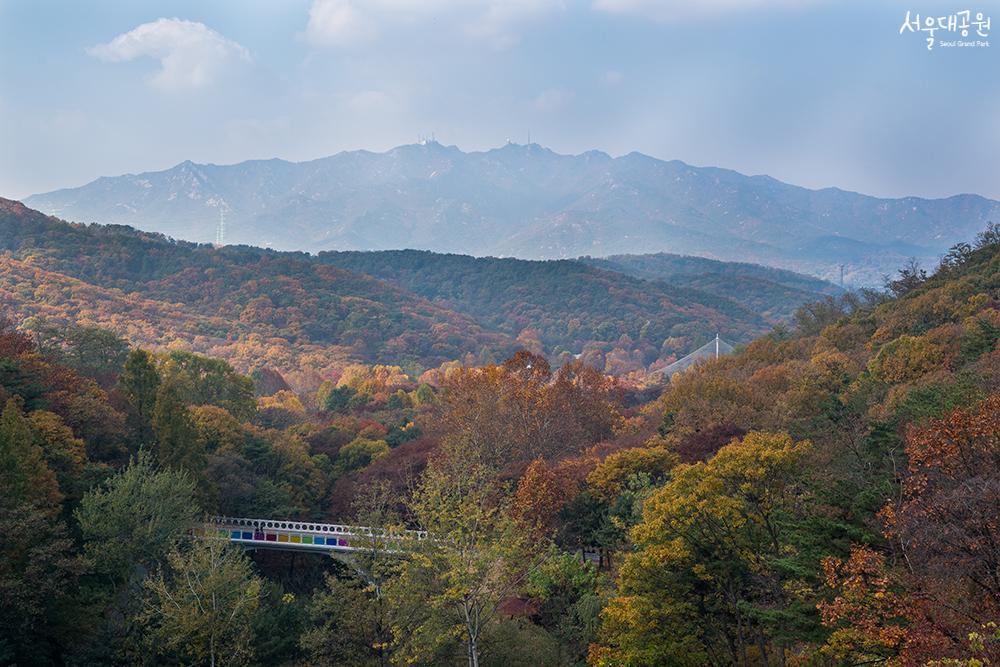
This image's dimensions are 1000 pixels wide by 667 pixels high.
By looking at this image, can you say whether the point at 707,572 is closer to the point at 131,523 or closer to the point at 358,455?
the point at 131,523

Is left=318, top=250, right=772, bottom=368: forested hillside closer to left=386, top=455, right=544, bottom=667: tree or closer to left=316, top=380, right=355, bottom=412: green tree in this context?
left=316, top=380, right=355, bottom=412: green tree

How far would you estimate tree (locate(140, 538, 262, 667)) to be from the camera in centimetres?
2068

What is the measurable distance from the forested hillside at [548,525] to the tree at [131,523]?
0.09 meters

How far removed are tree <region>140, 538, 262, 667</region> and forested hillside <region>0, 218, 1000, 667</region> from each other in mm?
93

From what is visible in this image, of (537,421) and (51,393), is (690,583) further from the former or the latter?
(51,393)

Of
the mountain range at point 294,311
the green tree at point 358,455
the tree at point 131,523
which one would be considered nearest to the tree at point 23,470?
the tree at point 131,523

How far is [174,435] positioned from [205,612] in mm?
11847

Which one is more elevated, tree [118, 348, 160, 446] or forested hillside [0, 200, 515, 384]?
forested hillside [0, 200, 515, 384]

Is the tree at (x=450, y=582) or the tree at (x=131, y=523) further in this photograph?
the tree at (x=131, y=523)

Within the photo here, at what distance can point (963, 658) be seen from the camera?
10203mm

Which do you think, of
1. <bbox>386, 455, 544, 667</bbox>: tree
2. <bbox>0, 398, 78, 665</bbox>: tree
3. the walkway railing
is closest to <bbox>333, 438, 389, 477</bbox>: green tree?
the walkway railing

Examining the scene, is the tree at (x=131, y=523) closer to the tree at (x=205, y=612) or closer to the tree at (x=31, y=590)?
the tree at (x=31, y=590)

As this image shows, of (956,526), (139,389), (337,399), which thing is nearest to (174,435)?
(139,389)

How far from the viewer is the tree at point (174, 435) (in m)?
31.0
